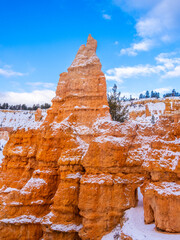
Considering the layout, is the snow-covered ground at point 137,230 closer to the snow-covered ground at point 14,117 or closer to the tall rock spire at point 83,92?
the tall rock spire at point 83,92

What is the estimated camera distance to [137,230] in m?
11.6

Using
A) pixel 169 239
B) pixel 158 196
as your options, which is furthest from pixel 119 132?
pixel 169 239

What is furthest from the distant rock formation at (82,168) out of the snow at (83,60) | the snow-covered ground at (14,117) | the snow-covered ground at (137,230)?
the snow-covered ground at (14,117)

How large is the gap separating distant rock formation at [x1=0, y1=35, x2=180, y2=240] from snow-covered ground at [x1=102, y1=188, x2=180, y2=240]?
1.28ft

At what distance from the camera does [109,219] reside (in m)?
13.6

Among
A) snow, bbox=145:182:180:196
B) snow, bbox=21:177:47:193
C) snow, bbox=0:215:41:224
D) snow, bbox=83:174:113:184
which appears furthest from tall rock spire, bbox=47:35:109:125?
snow, bbox=145:182:180:196

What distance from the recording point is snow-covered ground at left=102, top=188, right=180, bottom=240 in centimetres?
1055

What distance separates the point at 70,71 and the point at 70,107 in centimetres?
425

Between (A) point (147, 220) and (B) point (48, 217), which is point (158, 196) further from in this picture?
(B) point (48, 217)

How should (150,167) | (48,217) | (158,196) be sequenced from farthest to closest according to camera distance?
(48,217) → (150,167) → (158,196)

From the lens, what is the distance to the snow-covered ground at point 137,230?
10553 millimetres

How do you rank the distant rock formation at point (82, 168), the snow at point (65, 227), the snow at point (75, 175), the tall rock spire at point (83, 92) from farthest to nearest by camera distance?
the tall rock spire at point (83, 92)
the snow at point (75, 175)
the snow at point (65, 227)
the distant rock formation at point (82, 168)

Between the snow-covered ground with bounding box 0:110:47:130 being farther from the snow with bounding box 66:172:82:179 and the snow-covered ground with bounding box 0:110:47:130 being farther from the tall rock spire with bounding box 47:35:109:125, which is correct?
the snow with bounding box 66:172:82:179

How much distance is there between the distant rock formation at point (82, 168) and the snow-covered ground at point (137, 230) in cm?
39
